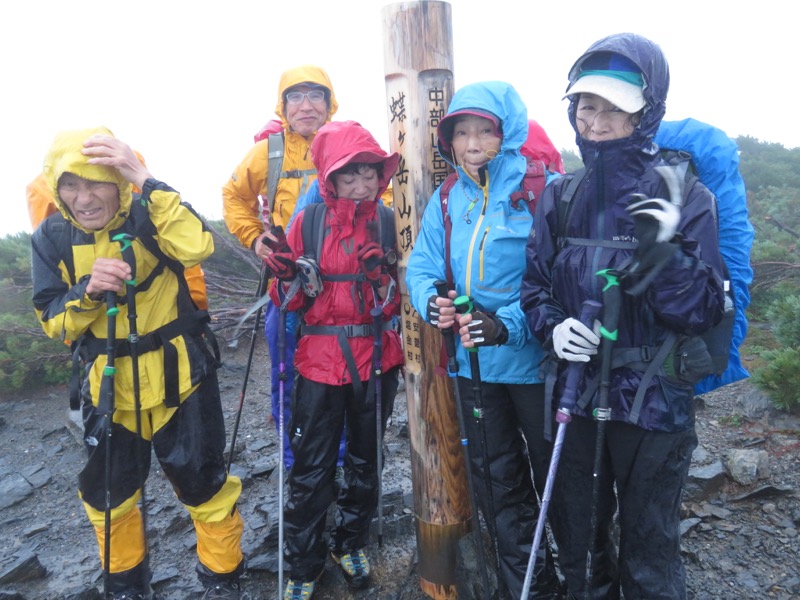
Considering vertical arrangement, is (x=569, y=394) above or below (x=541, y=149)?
below

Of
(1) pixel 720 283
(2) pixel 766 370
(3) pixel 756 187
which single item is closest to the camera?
(1) pixel 720 283

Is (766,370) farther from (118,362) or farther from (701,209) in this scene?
(118,362)

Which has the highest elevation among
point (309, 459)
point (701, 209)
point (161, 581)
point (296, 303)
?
point (701, 209)

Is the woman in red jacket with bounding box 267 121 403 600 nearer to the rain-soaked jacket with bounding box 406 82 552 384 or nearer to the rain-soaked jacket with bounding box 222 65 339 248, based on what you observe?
the rain-soaked jacket with bounding box 406 82 552 384

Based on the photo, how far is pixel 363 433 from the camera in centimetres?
404

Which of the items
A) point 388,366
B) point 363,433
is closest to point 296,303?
point 388,366

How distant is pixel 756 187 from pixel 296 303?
14.8 metres

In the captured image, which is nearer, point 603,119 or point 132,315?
point 603,119

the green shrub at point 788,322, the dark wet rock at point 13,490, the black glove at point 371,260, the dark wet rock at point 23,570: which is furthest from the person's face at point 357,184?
the dark wet rock at point 13,490

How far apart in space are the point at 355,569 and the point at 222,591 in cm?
95

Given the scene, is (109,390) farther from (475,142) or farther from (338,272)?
(475,142)

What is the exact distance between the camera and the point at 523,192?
127 inches

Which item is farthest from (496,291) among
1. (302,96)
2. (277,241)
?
(302,96)

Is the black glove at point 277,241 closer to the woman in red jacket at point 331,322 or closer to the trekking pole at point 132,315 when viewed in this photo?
the woman in red jacket at point 331,322
